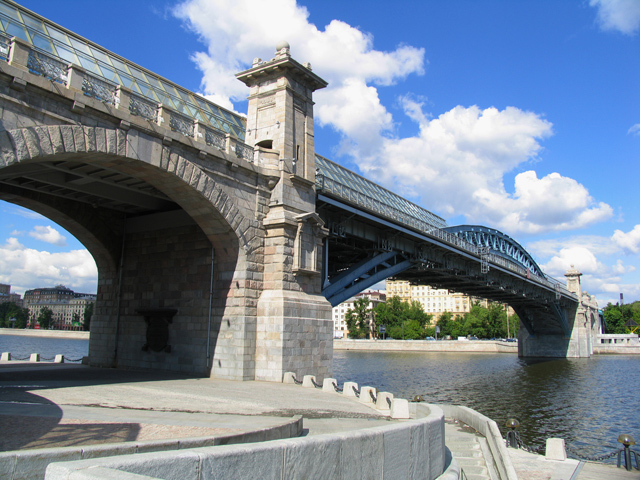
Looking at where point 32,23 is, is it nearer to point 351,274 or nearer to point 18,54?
point 18,54

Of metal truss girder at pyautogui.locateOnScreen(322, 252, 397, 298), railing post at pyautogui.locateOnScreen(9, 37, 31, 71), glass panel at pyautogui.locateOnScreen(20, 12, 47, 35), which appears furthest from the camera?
metal truss girder at pyautogui.locateOnScreen(322, 252, 397, 298)

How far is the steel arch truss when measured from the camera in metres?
52.9

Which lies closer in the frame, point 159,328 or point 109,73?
point 109,73

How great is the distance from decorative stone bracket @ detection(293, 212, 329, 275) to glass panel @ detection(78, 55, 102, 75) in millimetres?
8219

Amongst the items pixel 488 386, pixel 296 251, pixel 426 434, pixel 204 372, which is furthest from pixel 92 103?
pixel 488 386

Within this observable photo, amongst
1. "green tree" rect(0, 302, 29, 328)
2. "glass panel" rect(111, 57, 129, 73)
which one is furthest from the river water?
"green tree" rect(0, 302, 29, 328)

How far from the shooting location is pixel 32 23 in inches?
592

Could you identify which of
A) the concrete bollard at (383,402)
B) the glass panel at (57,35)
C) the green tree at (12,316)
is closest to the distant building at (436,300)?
the green tree at (12,316)

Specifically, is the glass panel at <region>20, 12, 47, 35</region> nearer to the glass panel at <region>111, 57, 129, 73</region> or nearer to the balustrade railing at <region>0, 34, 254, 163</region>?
the balustrade railing at <region>0, 34, 254, 163</region>

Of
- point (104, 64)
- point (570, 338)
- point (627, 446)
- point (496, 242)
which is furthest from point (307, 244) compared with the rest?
point (570, 338)

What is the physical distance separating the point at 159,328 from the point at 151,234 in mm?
4097

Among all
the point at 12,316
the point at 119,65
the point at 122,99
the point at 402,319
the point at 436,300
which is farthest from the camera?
the point at 436,300

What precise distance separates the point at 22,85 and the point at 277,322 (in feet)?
33.3

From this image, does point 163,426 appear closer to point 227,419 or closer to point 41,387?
point 227,419
